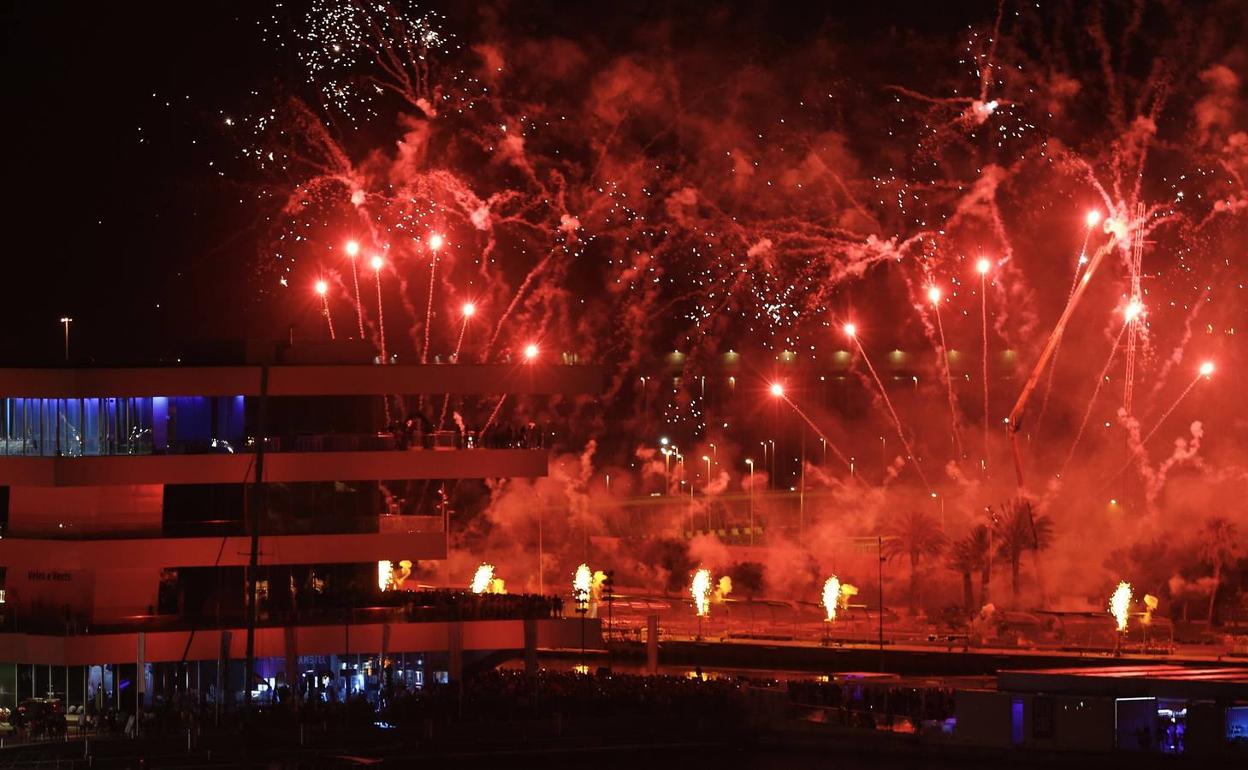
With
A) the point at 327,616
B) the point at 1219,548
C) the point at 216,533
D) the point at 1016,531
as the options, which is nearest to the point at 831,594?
the point at 1016,531

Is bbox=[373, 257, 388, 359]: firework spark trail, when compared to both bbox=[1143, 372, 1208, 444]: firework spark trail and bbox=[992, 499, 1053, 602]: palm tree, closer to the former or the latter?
bbox=[992, 499, 1053, 602]: palm tree

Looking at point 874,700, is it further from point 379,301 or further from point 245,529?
point 379,301

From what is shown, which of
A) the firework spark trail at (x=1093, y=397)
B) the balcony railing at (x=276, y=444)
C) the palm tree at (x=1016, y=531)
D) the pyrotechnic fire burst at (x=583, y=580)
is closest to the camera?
the balcony railing at (x=276, y=444)

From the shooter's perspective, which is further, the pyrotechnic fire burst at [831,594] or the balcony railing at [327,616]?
the pyrotechnic fire burst at [831,594]

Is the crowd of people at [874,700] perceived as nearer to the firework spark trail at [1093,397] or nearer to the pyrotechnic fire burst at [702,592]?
the pyrotechnic fire burst at [702,592]

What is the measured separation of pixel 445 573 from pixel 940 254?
2497cm

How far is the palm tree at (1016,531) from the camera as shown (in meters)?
82.8

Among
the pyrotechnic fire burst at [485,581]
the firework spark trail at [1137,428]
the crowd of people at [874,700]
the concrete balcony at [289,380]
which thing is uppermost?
the firework spark trail at [1137,428]

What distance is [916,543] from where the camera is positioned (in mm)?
86750

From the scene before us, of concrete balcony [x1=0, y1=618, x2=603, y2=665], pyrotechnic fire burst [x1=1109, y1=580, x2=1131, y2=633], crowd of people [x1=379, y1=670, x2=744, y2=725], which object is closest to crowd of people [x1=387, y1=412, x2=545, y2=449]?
concrete balcony [x1=0, y1=618, x2=603, y2=665]

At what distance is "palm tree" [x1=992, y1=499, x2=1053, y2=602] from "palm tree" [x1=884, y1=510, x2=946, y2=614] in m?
3.38

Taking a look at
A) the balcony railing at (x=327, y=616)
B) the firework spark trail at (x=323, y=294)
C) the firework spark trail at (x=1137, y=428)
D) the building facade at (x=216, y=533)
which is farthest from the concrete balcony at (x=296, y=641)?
the firework spark trail at (x=1137, y=428)

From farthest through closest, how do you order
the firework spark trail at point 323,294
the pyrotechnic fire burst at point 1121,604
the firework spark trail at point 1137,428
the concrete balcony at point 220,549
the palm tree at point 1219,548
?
the firework spark trail at point 1137,428 < the palm tree at point 1219,548 < the pyrotechnic fire burst at point 1121,604 < the firework spark trail at point 323,294 < the concrete balcony at point 220,549

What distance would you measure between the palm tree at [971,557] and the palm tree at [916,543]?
2.34m
